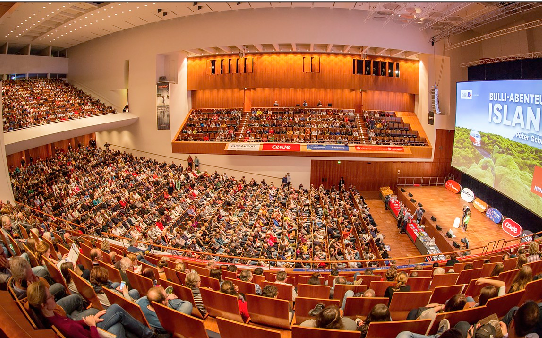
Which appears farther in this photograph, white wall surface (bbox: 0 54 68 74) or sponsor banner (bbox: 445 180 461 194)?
white wall surface (bbox: 0 54 68 74)

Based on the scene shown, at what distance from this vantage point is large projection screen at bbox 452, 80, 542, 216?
11.2 m

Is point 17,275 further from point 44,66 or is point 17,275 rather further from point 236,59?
point 44,66

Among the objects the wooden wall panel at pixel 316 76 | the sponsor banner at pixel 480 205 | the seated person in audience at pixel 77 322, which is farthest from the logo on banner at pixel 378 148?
the seated person in audience at pixel 77 322

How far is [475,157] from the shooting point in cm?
1508

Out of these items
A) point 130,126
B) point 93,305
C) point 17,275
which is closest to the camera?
point 17,275

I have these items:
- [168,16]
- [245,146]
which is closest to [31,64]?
[168,16]

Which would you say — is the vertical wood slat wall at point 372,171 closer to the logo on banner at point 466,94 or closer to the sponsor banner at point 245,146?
the sponsor banner at point 245,146

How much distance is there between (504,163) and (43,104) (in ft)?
64.9

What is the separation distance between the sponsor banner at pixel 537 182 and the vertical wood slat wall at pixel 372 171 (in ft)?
29.2

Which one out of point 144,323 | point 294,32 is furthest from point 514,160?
point 144,323

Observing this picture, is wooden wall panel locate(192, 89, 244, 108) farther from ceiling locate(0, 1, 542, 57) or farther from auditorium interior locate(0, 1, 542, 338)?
ceiling locate(0, 1, 542, 57)

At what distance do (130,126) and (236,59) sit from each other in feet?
23.4

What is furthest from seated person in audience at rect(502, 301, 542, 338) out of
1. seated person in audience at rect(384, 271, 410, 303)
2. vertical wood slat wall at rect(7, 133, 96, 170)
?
vertical wood slat wall at rect(7, 133, 96, 170)

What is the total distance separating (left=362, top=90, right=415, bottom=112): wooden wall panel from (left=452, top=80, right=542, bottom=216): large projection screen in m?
7.10
